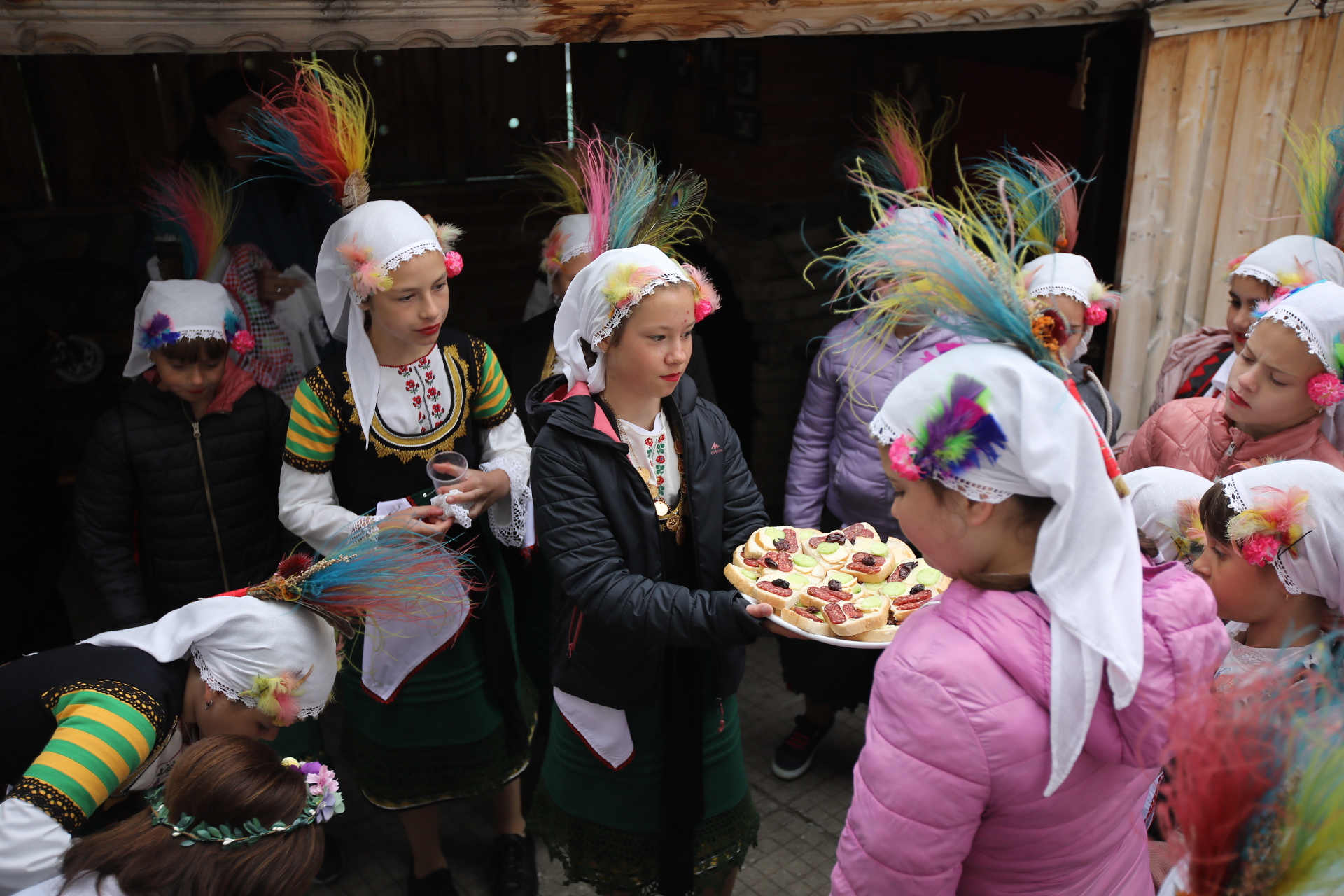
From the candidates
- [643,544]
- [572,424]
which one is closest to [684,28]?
[572,424]

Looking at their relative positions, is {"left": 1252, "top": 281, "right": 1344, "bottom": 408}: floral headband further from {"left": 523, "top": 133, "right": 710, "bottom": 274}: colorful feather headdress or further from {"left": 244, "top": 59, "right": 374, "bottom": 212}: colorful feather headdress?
{"left": 244, "top": 59, "right": 374, "bottom": 212}: colorful feather headdress

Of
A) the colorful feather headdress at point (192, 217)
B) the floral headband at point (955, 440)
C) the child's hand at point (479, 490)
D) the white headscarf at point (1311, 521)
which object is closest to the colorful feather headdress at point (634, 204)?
the child's hand at point (479, 490)

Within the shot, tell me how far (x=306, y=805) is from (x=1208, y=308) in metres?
3.78

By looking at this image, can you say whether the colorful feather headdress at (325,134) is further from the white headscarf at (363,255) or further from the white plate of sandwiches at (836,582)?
the white plate of sandwiches at (836,582)

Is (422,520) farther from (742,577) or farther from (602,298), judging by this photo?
(742,577)

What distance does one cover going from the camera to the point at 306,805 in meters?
1.83

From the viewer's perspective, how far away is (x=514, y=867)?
317 cm

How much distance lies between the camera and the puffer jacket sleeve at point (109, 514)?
2814 mm

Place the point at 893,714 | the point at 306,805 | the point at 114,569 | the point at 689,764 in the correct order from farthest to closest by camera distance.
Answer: the point at 114,569 < the point at 689,764 < the point at 306,805 < the point at 893,714

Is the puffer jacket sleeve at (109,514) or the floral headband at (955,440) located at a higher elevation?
the floral headband at (955,440)

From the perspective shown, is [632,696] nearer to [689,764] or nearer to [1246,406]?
[689,764]

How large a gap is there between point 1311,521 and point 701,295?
142cm

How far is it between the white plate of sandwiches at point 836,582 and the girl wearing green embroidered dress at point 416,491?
852 millimetres

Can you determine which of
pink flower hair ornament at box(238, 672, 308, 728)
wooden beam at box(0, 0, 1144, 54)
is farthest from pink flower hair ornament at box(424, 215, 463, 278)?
pink flower hair ornament at box(238, 672, 308, 728)
